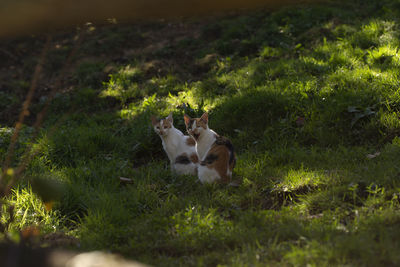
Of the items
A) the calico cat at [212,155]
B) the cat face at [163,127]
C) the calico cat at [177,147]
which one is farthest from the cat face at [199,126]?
the cat face at [163,127]

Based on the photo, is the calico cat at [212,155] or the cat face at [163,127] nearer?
the calico cat at [212,155]

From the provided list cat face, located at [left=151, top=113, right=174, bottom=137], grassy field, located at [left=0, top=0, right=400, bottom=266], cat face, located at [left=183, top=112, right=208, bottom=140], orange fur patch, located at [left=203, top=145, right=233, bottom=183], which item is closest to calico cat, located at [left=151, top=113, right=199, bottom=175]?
cat face, located at [left=151, top=113, right=174, bottom=137]

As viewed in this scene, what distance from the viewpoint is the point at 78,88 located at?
8297mm

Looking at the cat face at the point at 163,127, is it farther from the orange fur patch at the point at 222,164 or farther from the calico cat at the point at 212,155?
the orange fur patch at the point at 222,164

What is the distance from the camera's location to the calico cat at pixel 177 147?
194 inches

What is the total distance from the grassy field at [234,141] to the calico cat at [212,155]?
0.17 m

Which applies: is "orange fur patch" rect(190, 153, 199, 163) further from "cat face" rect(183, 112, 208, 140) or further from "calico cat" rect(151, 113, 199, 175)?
"cat face" rect(183, 112, 208, 140)

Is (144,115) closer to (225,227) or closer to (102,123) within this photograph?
(102,123)

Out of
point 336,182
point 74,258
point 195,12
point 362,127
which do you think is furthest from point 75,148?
point 195,12

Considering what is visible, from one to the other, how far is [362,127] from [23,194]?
398 centimetres

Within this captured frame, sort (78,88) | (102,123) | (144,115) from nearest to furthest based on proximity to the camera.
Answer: (144,115)
(102,123)
(78,88)

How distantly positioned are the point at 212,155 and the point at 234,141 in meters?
1.08

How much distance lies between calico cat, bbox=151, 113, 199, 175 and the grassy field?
0.24m

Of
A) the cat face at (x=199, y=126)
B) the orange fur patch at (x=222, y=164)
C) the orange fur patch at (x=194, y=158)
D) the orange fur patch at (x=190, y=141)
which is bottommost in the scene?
the orange fur patch at (x=194, y=158)
